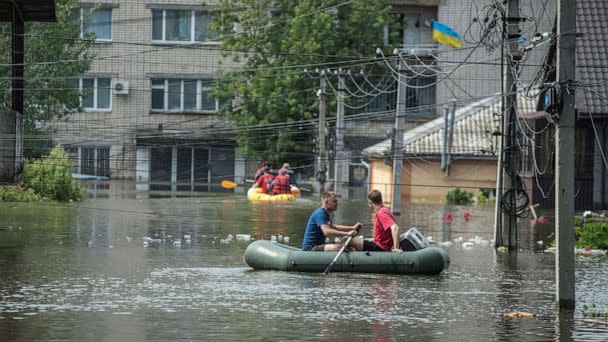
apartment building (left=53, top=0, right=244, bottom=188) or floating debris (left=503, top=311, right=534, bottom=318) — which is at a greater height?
apartment building (left=53, top=0, right=244, bottom=188)

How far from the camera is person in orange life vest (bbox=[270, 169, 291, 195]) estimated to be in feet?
169

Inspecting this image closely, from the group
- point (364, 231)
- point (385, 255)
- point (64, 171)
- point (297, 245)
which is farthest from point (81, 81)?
point (385, 255)

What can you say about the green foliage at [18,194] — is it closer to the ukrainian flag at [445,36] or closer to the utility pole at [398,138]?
the utility pole at [398,138]

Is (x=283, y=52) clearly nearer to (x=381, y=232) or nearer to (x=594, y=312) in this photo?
(x=381, y=232)

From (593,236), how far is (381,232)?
27.4 feet

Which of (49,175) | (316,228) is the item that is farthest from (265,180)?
(316,228)

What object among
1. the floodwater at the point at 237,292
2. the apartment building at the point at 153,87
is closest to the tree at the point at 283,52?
the apartment building at the point at 153,87

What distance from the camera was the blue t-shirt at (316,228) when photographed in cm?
2344

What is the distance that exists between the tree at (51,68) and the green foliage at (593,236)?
2649 cm

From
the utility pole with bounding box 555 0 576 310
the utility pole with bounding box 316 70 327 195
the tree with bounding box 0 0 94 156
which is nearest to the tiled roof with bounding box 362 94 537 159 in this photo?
the utility pole with bounding box 316 70 327 195

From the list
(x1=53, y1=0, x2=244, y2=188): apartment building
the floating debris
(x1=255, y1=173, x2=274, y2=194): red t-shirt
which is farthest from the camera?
(x1=53, y1=0, x2=244, y2=188): apartment building

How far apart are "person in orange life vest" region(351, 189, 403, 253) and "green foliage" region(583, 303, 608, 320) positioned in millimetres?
4689

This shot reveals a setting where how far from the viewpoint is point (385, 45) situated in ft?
216

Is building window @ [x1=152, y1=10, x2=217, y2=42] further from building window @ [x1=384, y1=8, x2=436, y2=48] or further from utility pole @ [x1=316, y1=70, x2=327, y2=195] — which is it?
utility pole @ [x1=316, y1=70, x2=327, y2=195]
